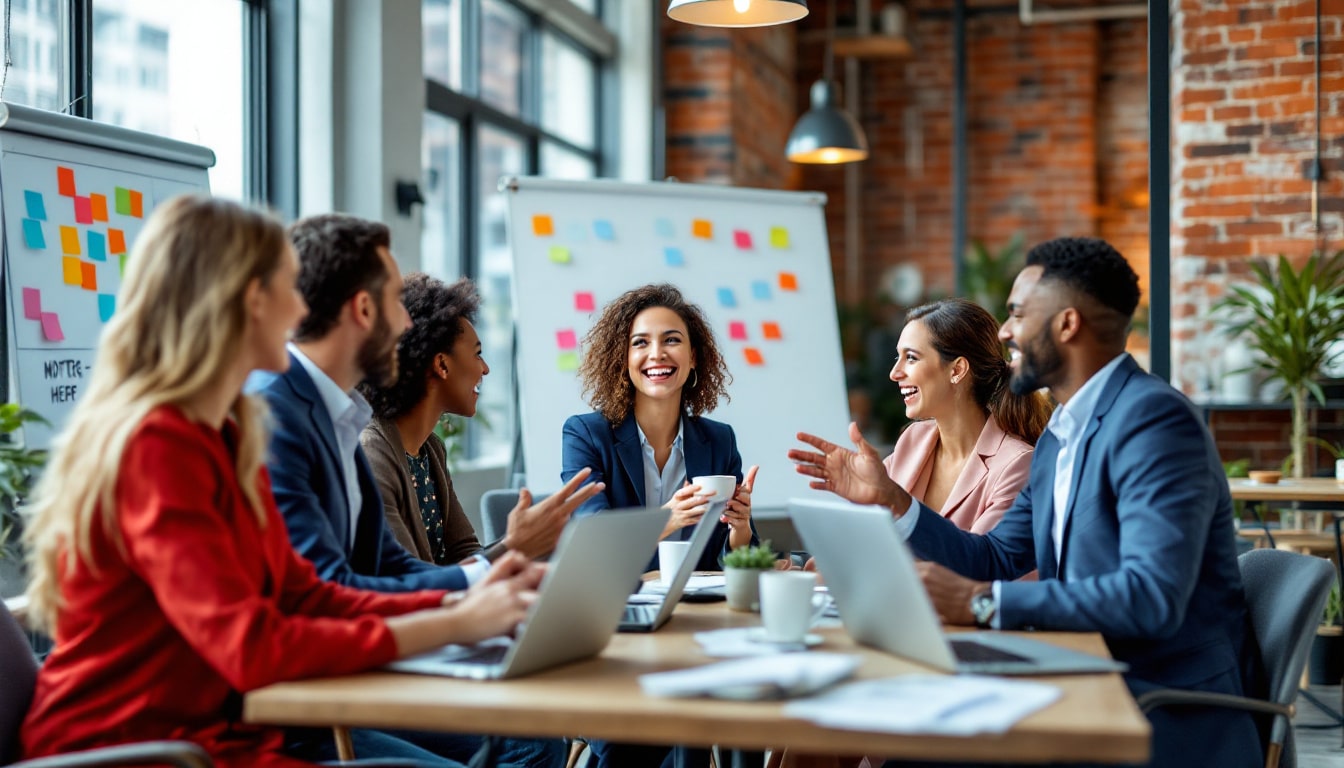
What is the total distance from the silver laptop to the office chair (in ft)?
2.08

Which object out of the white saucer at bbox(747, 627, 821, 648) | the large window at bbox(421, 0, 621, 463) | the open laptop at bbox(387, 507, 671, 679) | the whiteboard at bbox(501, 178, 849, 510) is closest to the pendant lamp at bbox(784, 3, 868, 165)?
the large window at bbox(421, 0, 621, 463)

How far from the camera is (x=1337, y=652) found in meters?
4.30

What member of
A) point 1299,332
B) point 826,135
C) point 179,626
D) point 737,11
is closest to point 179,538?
point 179,626

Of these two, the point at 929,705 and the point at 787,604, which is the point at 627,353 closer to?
the point at 787,604

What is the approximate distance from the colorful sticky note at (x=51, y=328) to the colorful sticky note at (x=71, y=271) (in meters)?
0.09

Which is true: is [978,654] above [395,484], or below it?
below

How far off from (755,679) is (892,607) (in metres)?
0.24

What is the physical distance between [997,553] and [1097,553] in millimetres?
373

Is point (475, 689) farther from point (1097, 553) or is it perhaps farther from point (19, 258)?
point (19, 258)

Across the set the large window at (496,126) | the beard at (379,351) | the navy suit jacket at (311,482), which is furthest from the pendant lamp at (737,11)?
the large window at (496,126)

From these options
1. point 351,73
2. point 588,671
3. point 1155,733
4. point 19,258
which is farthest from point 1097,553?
point 351,73

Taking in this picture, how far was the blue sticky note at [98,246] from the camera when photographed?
114 inches

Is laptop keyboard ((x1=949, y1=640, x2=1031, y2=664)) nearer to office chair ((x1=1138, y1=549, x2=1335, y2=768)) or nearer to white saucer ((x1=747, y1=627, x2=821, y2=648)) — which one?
white saucer ((x1=747, y1=627, x2=821, y2=648))

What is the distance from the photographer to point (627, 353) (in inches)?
122
